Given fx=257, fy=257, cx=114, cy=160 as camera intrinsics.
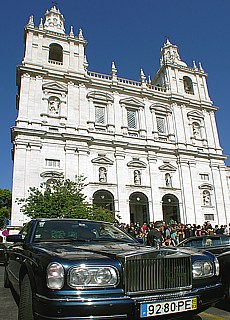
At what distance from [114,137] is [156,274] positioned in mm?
24226

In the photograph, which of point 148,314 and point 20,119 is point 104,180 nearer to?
point 20,119

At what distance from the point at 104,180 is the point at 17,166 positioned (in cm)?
803

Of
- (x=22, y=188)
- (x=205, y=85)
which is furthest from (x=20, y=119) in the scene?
(x=205, y=85)

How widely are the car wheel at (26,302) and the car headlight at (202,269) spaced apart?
1903 mm

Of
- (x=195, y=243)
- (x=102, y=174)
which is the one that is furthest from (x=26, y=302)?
(x=102, y=174)

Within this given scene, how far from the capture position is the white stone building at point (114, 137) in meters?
23.6

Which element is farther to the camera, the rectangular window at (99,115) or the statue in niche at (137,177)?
the rectangular window at (99,115)

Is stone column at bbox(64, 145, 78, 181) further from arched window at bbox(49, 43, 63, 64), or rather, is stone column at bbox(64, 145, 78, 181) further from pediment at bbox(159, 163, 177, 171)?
arched window at bbox(49, 43, 63, 64)

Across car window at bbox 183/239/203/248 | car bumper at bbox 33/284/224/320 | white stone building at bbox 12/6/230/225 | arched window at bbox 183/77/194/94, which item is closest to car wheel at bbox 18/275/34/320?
car bumper at bbox 33/284/224/320

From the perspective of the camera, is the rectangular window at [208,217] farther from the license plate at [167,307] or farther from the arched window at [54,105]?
the license plate at [167,307]

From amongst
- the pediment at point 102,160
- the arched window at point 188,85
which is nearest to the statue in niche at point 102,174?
the pediment at point 102,160

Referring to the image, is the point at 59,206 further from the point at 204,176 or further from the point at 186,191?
the point at 204,176

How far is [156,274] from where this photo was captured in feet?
9.18

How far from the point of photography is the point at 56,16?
109ft
